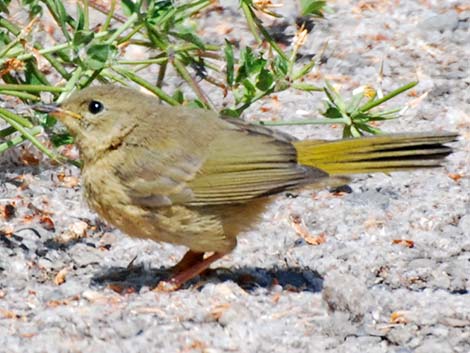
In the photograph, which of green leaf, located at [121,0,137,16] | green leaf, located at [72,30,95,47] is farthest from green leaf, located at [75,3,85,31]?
green leaf, located at [121,0,137,16]

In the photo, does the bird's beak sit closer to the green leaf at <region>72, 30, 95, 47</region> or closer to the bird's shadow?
the green leaf at <region>72, 30, 95, 47</region>

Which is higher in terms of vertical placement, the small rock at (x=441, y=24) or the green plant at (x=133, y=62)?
the green plant at (x=133, y=62)

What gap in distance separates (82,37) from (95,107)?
0.39 meters

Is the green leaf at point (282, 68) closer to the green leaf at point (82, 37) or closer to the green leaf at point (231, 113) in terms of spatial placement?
the green leaf at point (231, 113)

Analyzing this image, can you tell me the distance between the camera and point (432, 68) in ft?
23.7

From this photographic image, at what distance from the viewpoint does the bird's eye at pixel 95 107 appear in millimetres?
5215

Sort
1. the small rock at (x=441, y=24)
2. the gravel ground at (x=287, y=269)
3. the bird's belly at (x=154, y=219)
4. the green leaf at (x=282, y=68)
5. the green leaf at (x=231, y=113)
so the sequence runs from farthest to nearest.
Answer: the small rock at (x=441, y=24), the green leaf at (x=231, y=113), the green leaf at (x=282, y=68), the bird's belly at (x=154, y=219), the gravel ground at (x=287, y=269)

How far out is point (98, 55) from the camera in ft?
16.4

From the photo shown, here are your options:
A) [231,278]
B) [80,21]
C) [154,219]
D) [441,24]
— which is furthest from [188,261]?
[441,24]

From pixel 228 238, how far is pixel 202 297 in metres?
0.30

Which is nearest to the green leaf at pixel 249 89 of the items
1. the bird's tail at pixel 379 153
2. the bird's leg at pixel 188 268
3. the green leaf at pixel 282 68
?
the green leaf at pixel 282 68

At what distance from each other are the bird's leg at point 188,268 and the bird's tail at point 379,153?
0.56 meters

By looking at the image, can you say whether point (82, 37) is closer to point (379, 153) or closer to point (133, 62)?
point (133, 62)

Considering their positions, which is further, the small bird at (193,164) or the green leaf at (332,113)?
the green leaf at (332,113)
